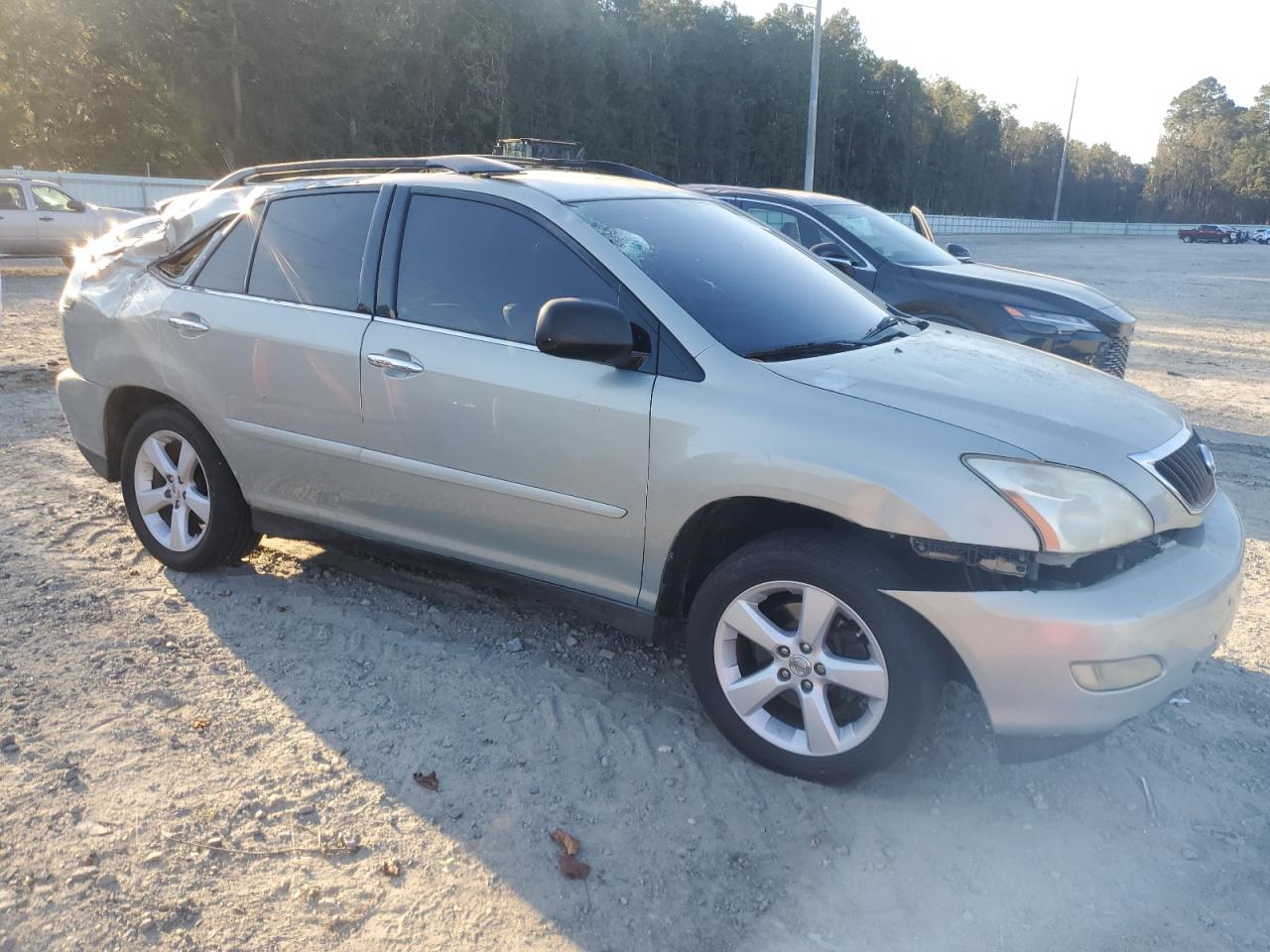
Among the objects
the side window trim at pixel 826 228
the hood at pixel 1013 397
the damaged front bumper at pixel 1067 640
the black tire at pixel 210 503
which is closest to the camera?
the damaged front bumper at pixel 1067 640

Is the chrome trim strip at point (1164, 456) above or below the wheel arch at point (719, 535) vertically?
above

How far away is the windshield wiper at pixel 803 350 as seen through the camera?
3.24 metres

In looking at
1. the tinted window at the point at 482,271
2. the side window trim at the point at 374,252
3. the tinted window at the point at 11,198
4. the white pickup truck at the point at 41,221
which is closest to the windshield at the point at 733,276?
the tinted window at the point at 482,271

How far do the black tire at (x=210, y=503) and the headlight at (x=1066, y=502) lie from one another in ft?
10.2

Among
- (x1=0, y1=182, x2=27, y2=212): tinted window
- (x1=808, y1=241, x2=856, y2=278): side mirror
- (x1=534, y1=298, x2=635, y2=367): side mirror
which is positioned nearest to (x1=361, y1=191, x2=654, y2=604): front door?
(x1=534, y1=298, x2=635, y2=367): side mirror

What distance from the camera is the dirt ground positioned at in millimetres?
2490

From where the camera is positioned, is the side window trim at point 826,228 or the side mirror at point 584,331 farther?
the side window trim at point 826,228

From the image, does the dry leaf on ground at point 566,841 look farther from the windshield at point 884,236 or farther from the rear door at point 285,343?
the windshield at point 884,236

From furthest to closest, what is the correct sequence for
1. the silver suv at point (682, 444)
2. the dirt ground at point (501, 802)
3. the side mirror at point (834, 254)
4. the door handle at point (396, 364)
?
the side mirror at point (834, 254), the door handle at point (396, 364), the silver suv at point (682, 444), the dirt ground at point (501, 802)

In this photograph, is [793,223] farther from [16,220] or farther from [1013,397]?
[16,220]

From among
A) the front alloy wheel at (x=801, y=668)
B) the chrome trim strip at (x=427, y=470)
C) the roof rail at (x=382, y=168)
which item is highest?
the roof rail at (x=382, y=168)

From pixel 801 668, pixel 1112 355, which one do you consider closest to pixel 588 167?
pixel 801 668

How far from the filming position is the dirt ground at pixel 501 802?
2.49m

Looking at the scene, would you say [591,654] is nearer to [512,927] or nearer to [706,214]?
[512,927]
